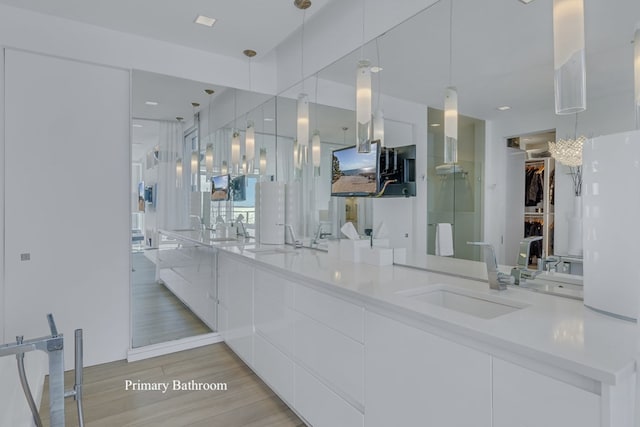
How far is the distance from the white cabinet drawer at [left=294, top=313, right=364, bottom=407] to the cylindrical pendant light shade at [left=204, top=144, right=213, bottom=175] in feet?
7.36

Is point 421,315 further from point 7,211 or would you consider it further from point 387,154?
point 7,211

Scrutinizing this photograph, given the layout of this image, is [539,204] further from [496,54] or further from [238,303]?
[238,303]

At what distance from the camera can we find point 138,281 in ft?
10.7

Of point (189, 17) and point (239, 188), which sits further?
point (239, 188)

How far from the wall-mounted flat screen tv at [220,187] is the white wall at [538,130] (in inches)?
111

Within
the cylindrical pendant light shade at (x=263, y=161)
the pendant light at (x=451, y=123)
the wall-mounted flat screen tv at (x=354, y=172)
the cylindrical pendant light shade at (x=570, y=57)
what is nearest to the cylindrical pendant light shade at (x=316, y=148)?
the wall-mounted flat screen tv at (x=354, y=172)

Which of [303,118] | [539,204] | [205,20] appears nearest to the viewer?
[539,204]

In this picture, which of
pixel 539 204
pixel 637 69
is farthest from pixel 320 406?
pixel 637 69

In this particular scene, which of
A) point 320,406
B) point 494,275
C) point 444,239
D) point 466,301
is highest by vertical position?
point 444,239

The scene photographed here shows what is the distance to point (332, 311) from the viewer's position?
6.00 ft

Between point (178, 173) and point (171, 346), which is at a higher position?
point (178, 173)

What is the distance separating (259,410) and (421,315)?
1541 mm

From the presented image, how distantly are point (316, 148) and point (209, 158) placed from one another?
4.28 ft

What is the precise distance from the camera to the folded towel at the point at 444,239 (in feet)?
6.76
